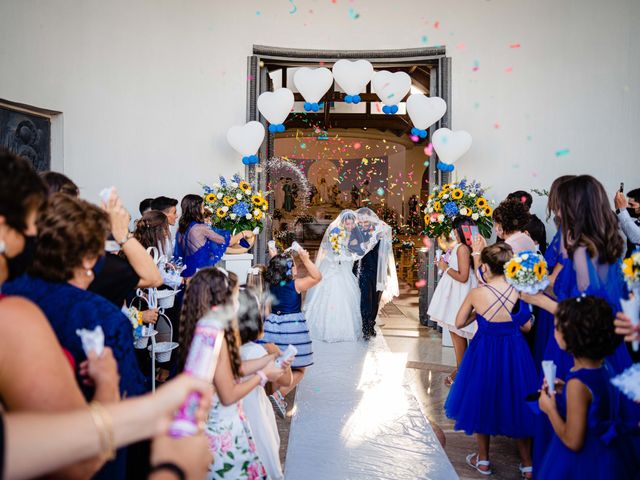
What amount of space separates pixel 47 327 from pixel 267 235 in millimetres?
6132

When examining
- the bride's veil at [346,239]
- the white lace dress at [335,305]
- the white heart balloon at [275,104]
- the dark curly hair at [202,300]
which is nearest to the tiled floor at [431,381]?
the white lace dress at [335,305]

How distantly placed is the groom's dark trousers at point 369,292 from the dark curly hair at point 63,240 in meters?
4.92

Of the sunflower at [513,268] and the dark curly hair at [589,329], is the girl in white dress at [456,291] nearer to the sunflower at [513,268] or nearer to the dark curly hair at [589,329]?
the sunflower at [513,268]

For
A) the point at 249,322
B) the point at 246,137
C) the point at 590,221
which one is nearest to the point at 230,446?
the point at 249,322

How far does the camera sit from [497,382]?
125 inches

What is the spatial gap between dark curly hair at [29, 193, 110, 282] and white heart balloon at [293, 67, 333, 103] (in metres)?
5.05

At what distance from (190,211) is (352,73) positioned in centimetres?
274

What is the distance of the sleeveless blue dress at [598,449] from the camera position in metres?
1.90

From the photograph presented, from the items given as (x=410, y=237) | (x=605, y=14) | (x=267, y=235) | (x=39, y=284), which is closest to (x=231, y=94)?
(x=267, y=235)

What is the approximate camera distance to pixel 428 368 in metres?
5.28

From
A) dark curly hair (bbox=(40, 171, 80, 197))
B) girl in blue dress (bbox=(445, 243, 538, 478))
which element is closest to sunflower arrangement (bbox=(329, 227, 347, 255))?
girl in blue dress (bbox=(445, 243, 538, 478))

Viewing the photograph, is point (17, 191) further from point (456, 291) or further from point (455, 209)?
point (455, 209)

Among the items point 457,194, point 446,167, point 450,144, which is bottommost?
point 457,194

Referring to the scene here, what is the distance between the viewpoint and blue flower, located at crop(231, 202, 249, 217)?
5605mm
